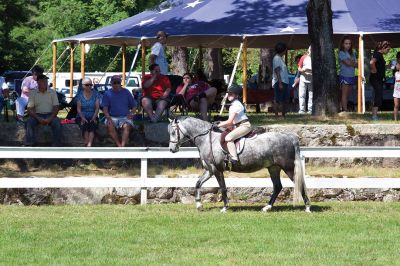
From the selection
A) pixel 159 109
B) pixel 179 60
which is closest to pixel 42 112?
pixel 159 109

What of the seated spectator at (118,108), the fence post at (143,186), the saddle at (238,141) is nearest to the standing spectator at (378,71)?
the seated spectator at (118,108)

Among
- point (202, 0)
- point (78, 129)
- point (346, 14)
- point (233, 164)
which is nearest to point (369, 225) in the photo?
point (233, 164)

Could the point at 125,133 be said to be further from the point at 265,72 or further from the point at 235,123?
the point at 265,72

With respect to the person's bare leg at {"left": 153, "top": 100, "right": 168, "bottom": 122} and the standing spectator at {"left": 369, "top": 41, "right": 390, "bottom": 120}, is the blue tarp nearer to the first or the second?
the standing spectator at {"left": 369, "top": 41, "right": 390, "bottom": 120}

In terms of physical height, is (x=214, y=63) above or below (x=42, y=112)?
above

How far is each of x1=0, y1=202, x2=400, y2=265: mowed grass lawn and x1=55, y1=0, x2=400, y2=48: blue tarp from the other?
1040 cm

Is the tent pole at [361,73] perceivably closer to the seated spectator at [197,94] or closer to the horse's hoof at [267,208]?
the seated spectator at [197,94]

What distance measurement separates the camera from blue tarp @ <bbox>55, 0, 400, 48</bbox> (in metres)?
25.0

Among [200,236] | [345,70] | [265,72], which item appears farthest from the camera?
[265,72]

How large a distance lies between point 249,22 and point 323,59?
15.8 feet

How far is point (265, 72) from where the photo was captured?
30609 millimetres

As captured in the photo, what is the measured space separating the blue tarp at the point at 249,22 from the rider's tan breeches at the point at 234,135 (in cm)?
1037

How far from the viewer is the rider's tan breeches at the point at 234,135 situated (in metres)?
14.3

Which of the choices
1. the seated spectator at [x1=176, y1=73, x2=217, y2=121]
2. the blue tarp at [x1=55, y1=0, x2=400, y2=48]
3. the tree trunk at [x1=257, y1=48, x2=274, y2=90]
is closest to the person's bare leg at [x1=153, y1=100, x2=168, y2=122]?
the seated spectator at [x1=176, y1=73, x2=217, y2=121]
